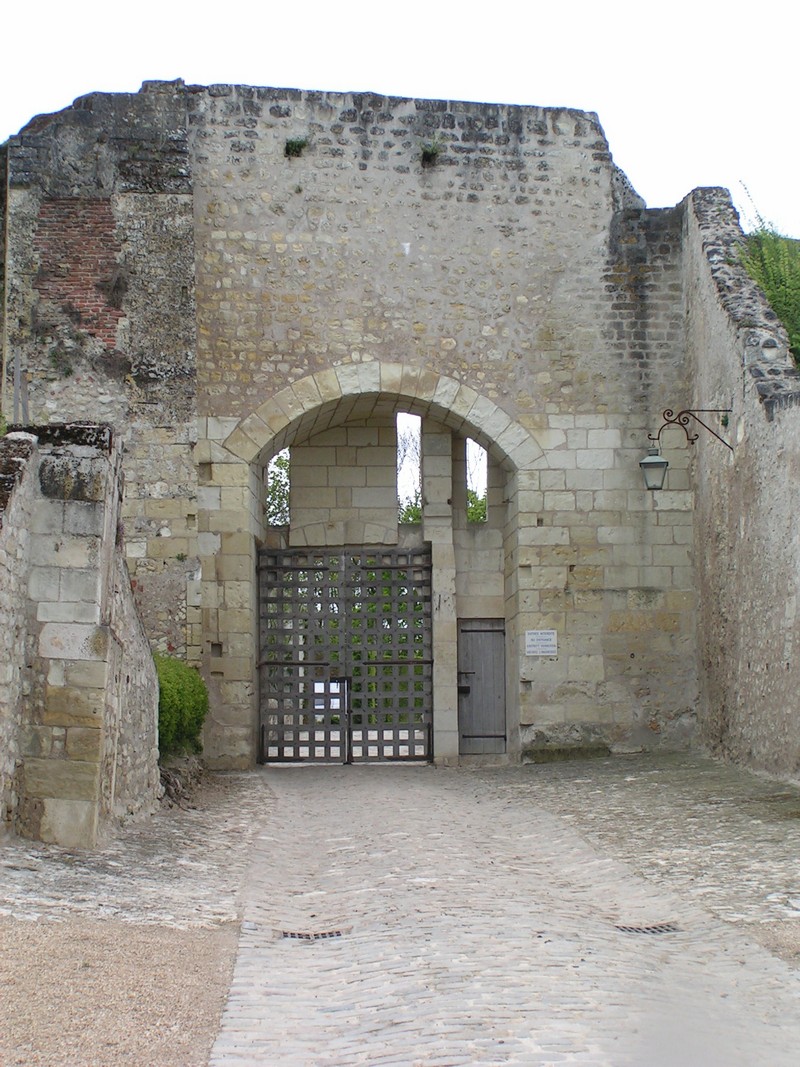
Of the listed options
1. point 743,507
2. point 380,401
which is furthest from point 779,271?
point 380,401

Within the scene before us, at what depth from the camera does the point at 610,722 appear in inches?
474

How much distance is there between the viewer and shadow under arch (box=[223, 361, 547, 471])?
1191 centimetres

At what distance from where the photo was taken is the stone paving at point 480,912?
3.80m

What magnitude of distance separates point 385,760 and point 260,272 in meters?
4.94

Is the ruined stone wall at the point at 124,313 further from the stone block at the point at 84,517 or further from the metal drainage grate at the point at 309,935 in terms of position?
the metal drainage grate at the point at 309,935

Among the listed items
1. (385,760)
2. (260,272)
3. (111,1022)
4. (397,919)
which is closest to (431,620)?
(385,760)

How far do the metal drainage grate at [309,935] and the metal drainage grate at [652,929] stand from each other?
1.16 m

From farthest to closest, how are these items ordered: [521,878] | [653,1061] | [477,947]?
[521,878], [477,947], [653,1061]

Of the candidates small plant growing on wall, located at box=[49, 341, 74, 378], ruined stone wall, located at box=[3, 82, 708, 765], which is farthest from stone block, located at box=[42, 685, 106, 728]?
small plant growing on wall, located at box=[49, 341, 74, 378]

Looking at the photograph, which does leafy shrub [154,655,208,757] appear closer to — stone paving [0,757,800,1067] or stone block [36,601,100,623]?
stone paving [0,757,800,1067]

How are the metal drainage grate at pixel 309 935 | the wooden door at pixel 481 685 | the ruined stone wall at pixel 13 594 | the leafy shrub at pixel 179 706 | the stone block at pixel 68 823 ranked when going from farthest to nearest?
the wooden door at pixel 481 685, the leafy shrub at pixel 179 706, the stone block at pixel 68 823, the ruined stone wall at pixel 13 594, the metal drainage grate at pixel 309 935

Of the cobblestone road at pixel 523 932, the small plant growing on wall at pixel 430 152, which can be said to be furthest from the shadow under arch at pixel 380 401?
the cobblestone road at pixel 523 932

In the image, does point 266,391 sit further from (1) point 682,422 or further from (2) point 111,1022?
(2) point 111,1022

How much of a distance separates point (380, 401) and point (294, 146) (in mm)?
2481
